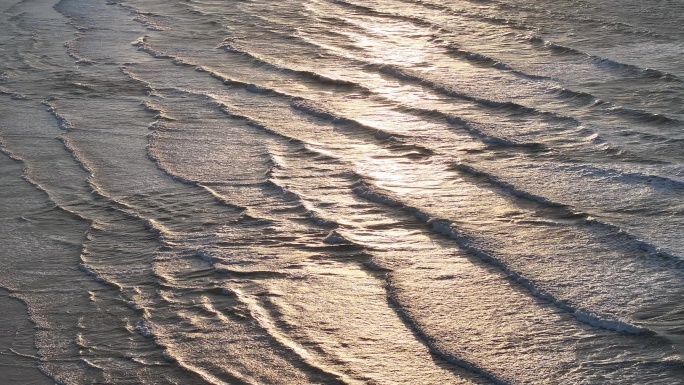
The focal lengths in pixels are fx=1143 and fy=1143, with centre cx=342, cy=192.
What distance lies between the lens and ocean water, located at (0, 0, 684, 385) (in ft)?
8.11

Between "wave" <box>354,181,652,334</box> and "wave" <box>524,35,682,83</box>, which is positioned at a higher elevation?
"wave" <box>524,35,682,83</box>

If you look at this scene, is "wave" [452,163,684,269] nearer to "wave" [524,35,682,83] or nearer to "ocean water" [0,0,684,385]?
"ocean water" [0,0,684,385]

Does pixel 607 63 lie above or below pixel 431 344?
above

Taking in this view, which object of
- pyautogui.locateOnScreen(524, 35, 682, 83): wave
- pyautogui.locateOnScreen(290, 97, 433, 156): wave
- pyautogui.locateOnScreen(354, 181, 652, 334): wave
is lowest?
pyautogui.locateOnScreen(290, 97, 433, 156): wave

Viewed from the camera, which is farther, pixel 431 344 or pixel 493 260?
pixel 493 260

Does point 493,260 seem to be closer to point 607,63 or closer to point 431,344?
point 431,344

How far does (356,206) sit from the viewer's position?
3.32 metres

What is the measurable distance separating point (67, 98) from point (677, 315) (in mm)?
3105

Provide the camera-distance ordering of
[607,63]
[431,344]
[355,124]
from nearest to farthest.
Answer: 1. [431,344]
2. [355,124]
3. [607,63]

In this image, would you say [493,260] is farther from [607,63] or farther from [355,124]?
[607,63]

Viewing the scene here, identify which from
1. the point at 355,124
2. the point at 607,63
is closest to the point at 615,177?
the point at 355,124

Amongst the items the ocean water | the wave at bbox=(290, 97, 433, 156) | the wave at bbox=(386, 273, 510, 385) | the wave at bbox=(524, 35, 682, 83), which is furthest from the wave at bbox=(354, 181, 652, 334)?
the wave at bbox=(524, 35, 682, 83)

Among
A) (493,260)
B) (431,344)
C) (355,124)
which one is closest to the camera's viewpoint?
(431,344)

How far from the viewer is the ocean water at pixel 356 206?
2.47 m
